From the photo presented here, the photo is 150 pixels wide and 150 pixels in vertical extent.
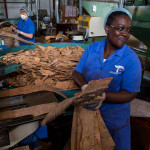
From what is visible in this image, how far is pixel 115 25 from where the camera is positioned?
1.20 meters

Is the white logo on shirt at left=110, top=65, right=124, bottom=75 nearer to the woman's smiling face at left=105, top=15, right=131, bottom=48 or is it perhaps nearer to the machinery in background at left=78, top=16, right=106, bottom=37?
the woman's smiling face at left=105, top=15, right=131, bottom=48

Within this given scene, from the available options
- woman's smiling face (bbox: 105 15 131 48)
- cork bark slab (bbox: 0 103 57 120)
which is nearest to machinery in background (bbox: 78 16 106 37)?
woman's smiling face (bbox: 105 15 131 48)

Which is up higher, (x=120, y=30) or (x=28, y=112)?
(x=120, y=30)

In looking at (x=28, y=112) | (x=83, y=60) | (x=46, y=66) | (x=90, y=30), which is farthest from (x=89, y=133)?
(x=90, y=30)

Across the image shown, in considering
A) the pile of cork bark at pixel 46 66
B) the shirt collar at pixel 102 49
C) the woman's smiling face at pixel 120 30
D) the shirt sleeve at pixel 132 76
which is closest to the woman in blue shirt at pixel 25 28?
the pile of cork bark at pixel 46 66

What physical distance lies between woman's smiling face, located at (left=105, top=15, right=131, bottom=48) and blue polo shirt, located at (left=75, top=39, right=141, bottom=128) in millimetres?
63

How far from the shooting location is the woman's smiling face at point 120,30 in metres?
1.18

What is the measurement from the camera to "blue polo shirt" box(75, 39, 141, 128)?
A: 1.15 m

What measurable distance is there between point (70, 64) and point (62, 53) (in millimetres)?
443

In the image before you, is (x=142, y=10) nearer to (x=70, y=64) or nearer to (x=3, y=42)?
(x=70, y=64)

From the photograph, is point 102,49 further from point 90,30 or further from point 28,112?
point 90,30

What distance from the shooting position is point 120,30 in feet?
3.92

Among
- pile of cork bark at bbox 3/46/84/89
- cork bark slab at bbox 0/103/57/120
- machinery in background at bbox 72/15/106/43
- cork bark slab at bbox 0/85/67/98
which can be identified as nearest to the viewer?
cork bark slab at bbox 0/103/57/120

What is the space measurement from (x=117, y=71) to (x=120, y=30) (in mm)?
306
